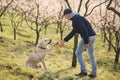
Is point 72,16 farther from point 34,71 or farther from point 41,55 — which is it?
point 34,71

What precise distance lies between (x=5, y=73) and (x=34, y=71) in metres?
1.38

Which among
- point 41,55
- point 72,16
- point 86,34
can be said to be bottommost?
point 41,55

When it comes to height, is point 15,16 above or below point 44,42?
above

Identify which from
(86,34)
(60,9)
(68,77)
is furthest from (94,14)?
(86,34)

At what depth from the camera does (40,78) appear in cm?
1168

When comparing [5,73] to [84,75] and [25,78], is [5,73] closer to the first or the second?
[25,78]

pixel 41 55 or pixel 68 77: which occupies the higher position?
pixel 41 55

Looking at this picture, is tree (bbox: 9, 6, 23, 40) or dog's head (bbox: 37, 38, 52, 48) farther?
tree (bbox: 9, 6, 23, 40)

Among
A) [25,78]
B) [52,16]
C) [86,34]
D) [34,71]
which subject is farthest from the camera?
[52,16]

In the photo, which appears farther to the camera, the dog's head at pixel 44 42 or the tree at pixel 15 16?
the tree at pixel 15 16

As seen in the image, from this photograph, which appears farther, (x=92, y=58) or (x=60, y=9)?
(x=60, y=9)

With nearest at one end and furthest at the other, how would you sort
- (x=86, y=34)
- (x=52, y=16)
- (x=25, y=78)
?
(x=86, y=34) → (x=25, y=78) → (x=52, y=16)

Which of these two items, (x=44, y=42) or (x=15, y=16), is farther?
(x=15, y=16)

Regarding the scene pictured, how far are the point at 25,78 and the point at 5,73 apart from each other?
2.90 feet
